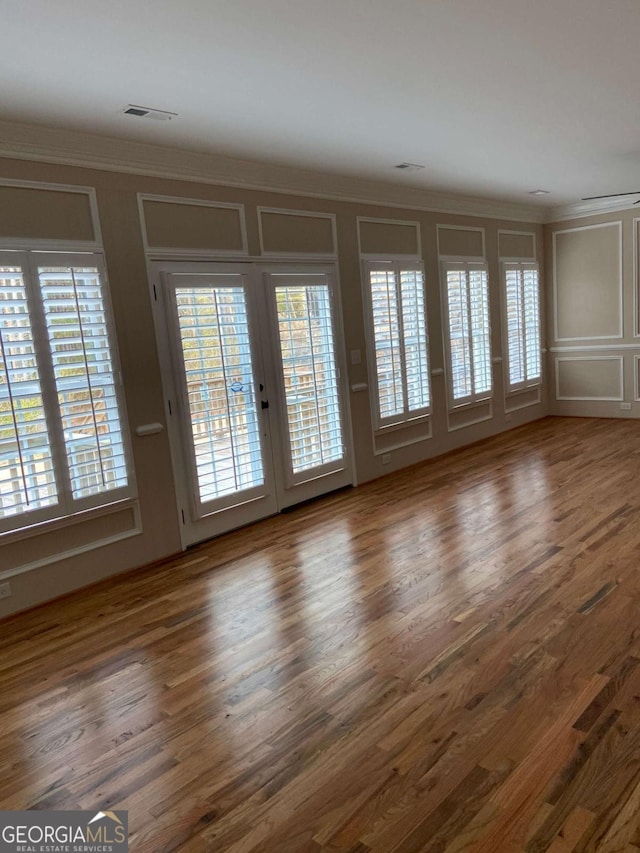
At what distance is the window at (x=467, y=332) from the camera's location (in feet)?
22.4

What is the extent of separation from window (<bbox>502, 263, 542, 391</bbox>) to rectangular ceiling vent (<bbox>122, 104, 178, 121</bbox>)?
17.0 feet

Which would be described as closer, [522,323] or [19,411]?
[19,411]

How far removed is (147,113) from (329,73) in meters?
1.08

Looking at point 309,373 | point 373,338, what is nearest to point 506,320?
point 373,338

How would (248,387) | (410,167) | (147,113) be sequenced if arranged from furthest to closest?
(410,167) → (248,387) → (147,113)

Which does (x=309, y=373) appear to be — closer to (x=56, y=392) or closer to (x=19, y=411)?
(x=56, y=392)

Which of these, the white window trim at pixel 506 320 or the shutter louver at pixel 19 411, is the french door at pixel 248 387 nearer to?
the shutter louver at pixel 19 411

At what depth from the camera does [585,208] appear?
7.86 metres

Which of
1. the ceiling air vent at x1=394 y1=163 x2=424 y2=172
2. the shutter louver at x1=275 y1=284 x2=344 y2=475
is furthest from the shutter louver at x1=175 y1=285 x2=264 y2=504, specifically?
the ceiling air vent at x1=394 y1=163 x2=424 y2=172

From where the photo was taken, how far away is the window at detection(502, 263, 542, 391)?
7773mm

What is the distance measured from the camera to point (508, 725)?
225 centimetres

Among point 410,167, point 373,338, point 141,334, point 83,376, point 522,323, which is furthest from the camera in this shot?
point 522,323

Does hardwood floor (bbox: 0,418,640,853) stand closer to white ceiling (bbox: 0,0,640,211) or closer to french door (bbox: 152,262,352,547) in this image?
french door (bbox: 152,262,352,547)

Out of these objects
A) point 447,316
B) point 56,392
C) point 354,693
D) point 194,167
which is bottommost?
point 354,693
